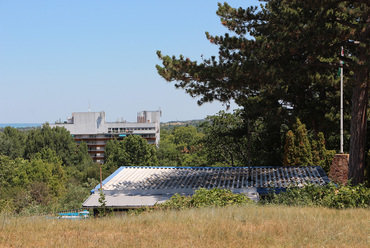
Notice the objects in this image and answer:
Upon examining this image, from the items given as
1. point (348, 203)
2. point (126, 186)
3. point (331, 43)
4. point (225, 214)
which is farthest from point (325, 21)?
point (126, 186)

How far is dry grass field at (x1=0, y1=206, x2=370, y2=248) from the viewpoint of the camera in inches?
→ 258

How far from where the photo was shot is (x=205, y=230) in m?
7.25

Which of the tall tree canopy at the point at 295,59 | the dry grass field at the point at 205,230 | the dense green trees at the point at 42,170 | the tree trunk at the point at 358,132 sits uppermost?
the tall tree canopy at the point at 295,59

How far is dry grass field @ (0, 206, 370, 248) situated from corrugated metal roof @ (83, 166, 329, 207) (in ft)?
21.3

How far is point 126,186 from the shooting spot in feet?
60.0

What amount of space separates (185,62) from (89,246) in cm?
1076

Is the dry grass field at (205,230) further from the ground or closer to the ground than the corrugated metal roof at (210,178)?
further from the ground

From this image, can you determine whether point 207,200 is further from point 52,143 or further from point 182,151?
point 52,143

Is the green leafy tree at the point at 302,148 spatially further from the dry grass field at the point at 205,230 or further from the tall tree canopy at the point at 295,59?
the dry grass field at the point at 205,230

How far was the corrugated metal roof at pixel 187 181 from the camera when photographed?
15992 millimetres

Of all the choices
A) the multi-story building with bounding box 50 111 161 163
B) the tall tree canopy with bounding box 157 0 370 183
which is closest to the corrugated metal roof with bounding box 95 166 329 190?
the tall tree canopy with bounding box 157 0 370 183

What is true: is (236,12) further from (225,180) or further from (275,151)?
(275,151)

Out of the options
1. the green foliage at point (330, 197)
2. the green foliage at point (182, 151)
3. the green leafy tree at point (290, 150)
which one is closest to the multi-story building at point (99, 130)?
the green foliage at point (182, 151)

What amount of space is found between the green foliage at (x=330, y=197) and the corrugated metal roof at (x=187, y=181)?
374 centimetres
